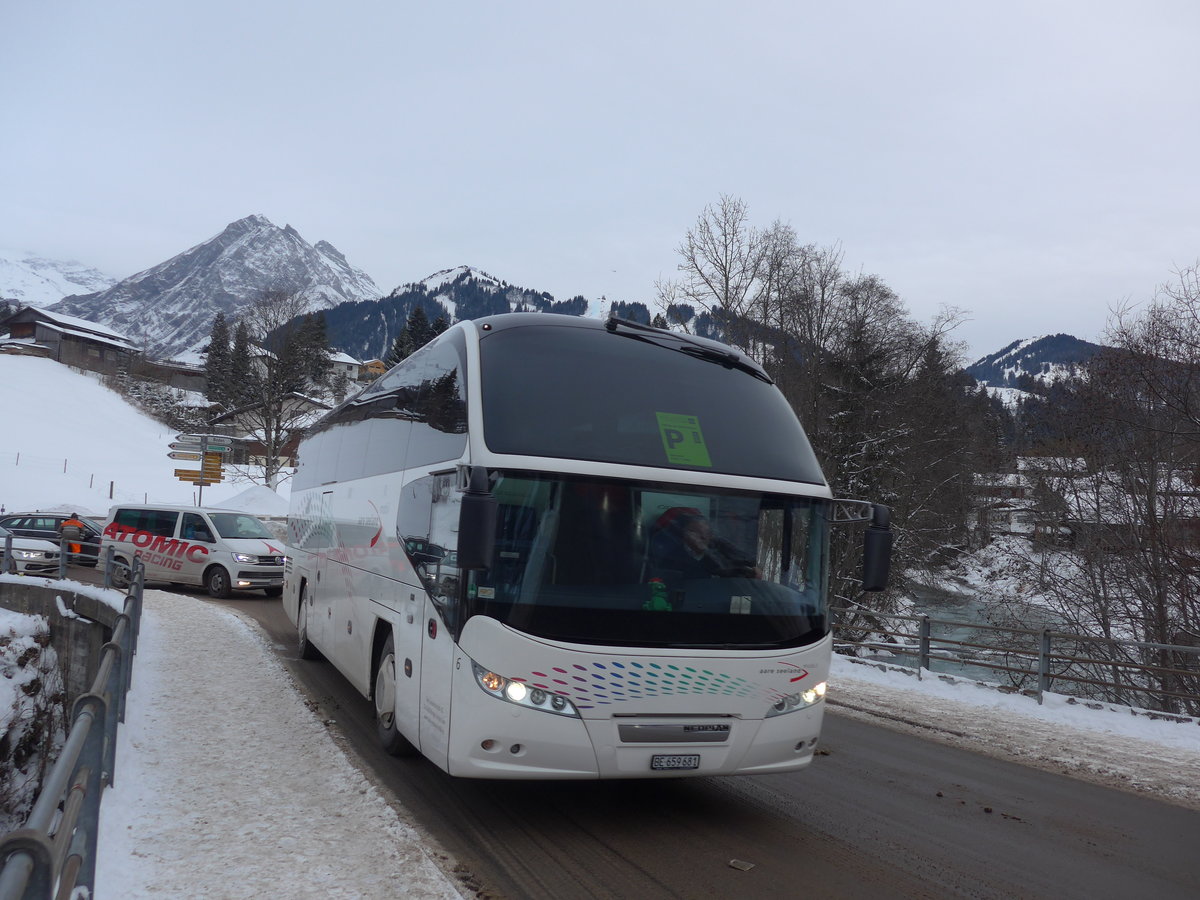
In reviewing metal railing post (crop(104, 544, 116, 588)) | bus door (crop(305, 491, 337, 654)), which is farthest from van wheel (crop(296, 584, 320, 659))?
metal railing post (crop(104, 544, 116, 588))

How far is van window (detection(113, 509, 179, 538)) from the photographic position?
75.6 feet

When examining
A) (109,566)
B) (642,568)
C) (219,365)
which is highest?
(219,365)

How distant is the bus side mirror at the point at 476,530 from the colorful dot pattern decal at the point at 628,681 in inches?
Answer: 33.8

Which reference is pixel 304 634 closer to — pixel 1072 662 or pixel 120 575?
pixel 120 575

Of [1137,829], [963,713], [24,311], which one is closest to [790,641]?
[1137,829]

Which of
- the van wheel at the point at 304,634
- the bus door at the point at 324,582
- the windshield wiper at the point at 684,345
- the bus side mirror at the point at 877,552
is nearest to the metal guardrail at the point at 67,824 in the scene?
the windshield wiper at the point at 684,345

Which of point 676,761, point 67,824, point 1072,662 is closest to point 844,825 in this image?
point 676,761

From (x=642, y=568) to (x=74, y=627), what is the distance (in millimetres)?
15804

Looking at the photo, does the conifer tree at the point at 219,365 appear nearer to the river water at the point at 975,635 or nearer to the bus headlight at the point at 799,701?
the river water at the point at 975,635

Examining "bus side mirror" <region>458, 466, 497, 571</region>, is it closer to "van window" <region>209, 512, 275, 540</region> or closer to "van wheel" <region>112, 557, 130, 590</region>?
"van wheel" <region>112, 557, 130, 590</region>

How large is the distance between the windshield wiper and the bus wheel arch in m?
3.20

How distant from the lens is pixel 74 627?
1767 cm

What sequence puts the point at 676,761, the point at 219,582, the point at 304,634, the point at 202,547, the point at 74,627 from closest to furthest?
the point at 676,761, the point at 304,634, the point at 74,627, the point at 219,582, the point at 202,547

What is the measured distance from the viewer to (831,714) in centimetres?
1164
